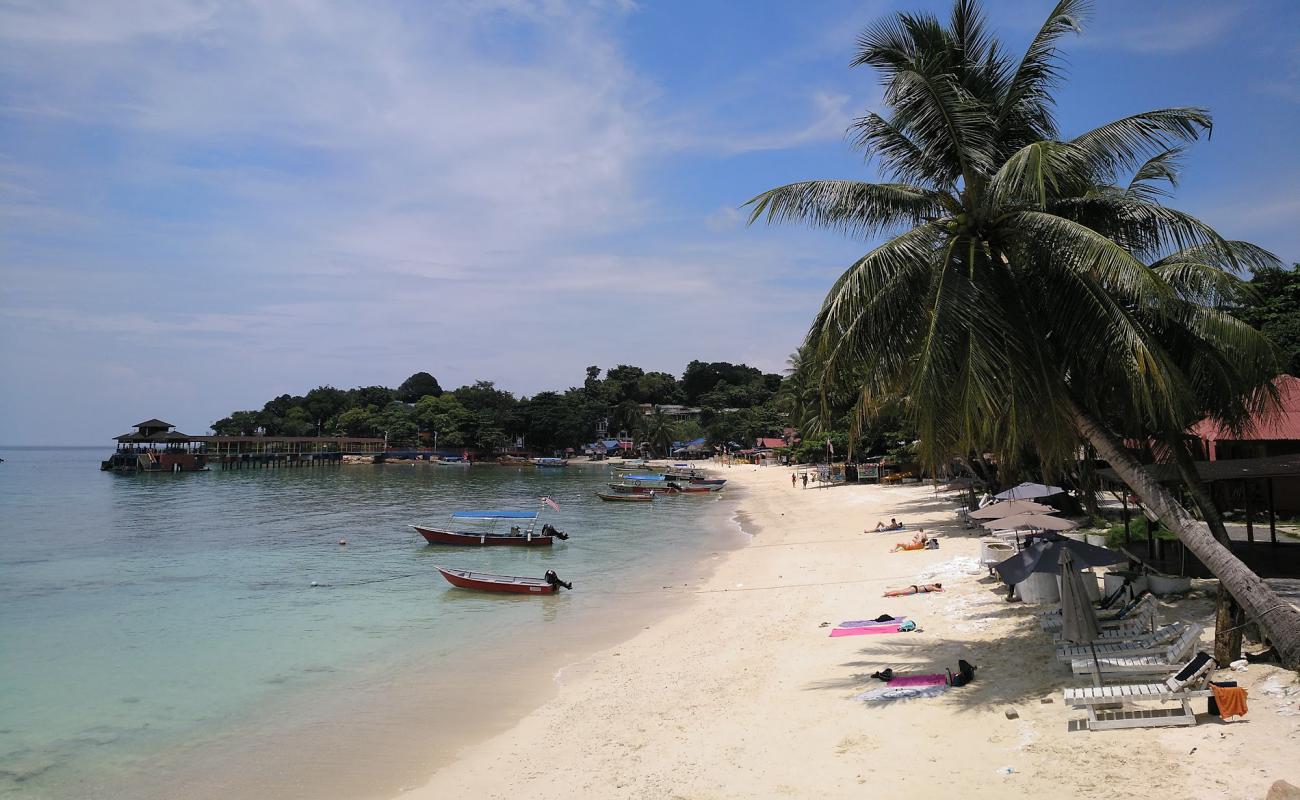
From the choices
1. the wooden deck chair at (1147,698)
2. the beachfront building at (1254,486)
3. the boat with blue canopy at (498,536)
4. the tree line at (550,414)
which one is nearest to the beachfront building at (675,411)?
the tree line at (550,414)

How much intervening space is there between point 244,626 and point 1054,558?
53.9 feet

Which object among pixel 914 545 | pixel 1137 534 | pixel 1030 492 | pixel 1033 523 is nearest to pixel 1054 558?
pixel 1033 523

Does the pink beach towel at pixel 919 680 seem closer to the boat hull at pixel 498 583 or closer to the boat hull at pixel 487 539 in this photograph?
the boat hull at pixel 498 583

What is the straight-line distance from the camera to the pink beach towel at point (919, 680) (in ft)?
27.3

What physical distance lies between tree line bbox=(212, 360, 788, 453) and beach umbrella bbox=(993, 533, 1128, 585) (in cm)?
7782

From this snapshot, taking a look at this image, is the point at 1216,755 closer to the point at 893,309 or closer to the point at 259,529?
the point at 893,309

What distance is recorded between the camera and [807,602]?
14.7 metres

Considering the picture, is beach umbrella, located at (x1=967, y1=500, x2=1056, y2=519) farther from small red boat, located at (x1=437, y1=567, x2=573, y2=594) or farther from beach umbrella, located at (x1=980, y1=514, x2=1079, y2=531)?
small red boat, located at (x1=437, y1=567, x2=573, y2=594)

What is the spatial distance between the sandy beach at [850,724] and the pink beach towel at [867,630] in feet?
0.73

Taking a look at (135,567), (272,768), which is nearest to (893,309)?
(272,768)

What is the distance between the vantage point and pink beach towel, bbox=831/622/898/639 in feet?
36.7

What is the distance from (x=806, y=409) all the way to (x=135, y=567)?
39.3 m

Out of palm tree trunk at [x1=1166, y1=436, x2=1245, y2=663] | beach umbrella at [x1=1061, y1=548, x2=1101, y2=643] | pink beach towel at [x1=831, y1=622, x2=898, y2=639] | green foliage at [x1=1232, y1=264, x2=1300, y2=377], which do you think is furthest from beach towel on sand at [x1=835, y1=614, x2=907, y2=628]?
green foliage at [x1=1232, y1=264, x2=1300, y2=377]

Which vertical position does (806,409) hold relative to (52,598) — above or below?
above
